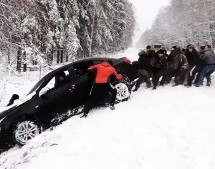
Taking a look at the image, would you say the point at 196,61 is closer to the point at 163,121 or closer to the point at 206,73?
the point at 206,73

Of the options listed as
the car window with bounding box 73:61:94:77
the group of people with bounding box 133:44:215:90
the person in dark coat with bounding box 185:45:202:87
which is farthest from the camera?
the person in dark coat with bounding box 185:45:202:87

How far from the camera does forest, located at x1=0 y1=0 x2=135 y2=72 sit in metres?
11.0

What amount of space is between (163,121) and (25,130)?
3707 millimetres

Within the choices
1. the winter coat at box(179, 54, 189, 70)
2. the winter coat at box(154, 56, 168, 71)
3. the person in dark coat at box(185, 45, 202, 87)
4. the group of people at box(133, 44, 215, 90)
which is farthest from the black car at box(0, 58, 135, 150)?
the person in dark coat at box(185, 45, 202, 87)

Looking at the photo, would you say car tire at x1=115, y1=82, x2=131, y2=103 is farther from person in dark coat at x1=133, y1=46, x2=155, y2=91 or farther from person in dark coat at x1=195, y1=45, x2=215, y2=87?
person in dark coat at x1=195, y1=45, x2=215, y2=87

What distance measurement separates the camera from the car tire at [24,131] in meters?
9.82

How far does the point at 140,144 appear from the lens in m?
7.93

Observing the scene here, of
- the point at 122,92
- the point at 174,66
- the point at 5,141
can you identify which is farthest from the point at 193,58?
the point at 5,141

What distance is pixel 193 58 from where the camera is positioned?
48.3 ft

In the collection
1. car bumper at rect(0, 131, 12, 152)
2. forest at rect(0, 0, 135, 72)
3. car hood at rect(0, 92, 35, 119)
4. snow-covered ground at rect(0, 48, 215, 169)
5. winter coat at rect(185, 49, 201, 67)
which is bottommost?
car bumper at rect(0, 131, 12, 152)

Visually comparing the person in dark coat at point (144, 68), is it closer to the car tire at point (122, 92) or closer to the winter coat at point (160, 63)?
the winter coat at point (160, 63)

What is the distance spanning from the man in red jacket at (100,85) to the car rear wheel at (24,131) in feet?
4.85

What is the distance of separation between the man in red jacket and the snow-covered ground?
31cm

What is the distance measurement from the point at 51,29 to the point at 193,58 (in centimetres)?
1424
